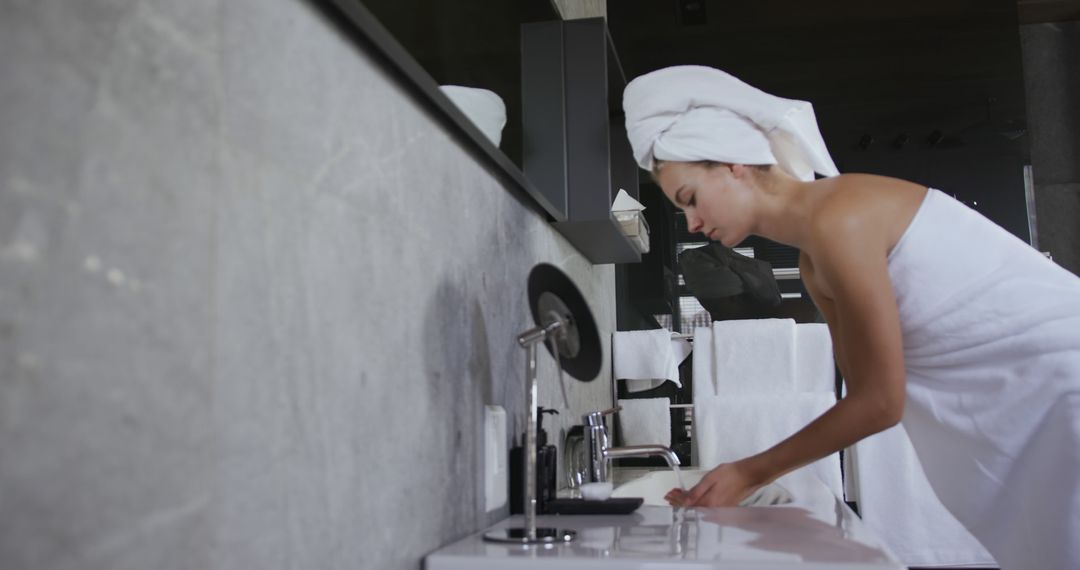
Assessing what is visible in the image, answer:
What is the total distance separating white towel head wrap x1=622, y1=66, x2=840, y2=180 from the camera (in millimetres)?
1521

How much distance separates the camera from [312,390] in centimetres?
73

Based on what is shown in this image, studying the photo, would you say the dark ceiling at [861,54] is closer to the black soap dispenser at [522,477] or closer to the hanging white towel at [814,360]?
the hanging white towel at [814,360]

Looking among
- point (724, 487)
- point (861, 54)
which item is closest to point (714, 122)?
point (724, 487)

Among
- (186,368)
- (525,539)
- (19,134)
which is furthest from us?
(525,539)

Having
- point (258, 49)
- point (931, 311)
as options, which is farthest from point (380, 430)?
point (931, 311)

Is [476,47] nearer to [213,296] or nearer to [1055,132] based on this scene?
[213,296]

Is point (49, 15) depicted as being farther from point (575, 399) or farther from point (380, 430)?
point (575, 399)

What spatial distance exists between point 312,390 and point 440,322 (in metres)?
0.34

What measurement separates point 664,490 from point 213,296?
153cm

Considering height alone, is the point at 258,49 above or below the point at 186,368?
above

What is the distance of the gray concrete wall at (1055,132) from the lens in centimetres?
351

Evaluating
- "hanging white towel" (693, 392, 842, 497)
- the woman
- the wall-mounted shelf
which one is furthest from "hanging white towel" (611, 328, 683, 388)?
the woman

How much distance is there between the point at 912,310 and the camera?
1446 mm

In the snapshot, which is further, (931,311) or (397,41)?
(931,311)
